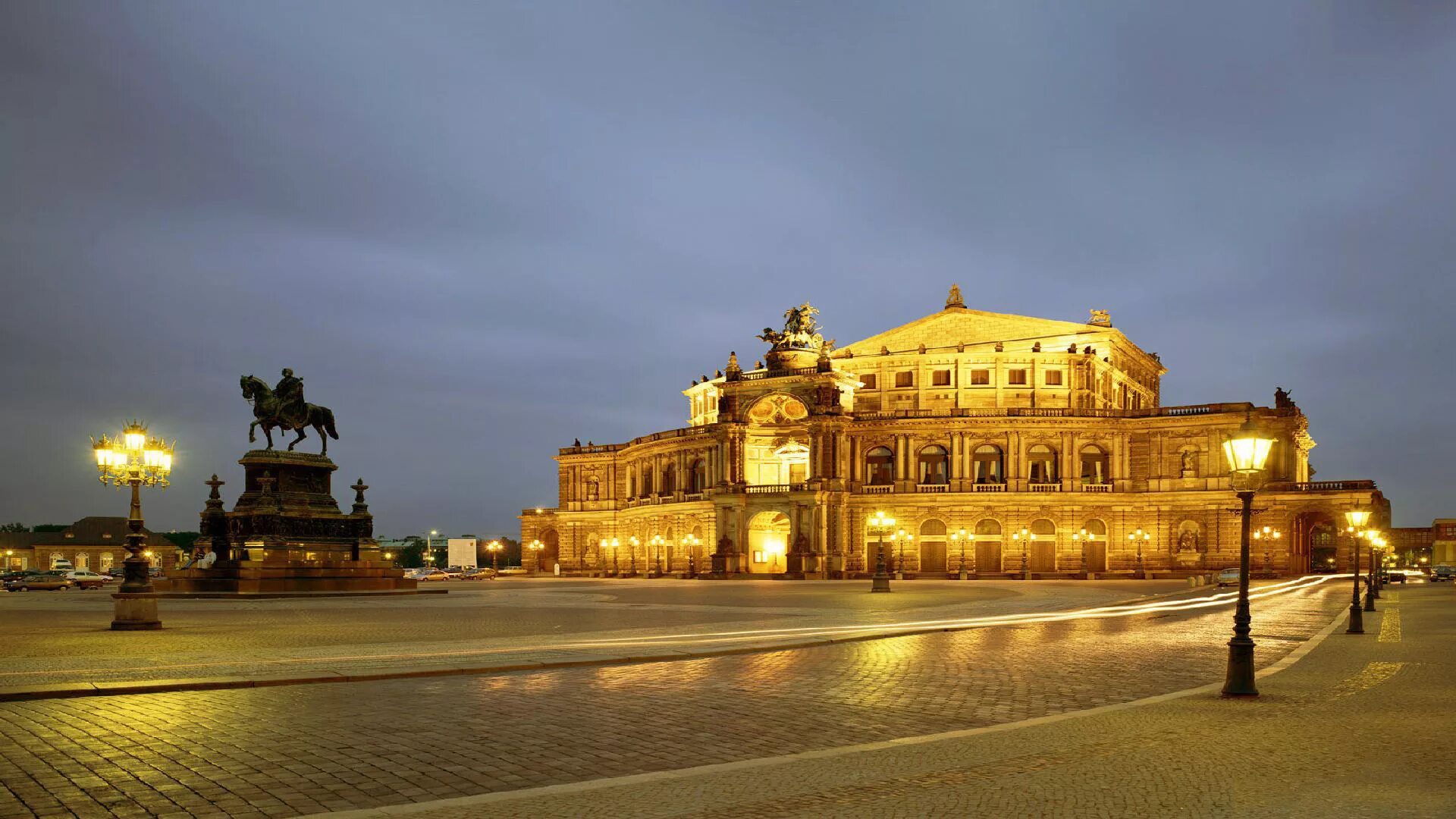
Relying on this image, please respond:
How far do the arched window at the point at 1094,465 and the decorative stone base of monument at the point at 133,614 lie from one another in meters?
74.1

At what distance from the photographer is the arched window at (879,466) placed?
9081cm

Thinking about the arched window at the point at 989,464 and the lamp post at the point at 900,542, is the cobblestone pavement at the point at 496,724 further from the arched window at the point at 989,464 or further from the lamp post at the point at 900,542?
the arched window at the point at 989,464

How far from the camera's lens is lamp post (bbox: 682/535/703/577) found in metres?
93.2

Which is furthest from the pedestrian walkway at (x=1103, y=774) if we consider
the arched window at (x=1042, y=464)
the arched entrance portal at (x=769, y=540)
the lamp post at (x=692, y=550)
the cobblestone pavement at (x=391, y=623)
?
the lamp post at (x=692, y=550)

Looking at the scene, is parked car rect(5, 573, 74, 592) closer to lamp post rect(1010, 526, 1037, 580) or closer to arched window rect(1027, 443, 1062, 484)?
lamp post rect(1010, 526, 1037, 580)

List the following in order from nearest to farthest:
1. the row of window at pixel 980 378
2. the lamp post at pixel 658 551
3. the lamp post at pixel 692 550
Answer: the lamp post at pixel 692 550 < the row of window at pixel 980 378 < the lamp post at pixel 658 551

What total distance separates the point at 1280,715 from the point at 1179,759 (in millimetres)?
3591

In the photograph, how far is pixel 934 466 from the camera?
90.7m

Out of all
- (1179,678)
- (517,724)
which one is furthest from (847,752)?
(1179,678)

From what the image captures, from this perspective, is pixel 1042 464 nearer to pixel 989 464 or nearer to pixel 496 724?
pixel 989 464

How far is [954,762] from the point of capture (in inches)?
421

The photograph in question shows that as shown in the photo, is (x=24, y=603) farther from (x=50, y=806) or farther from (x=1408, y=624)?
(x=1408, y=624)

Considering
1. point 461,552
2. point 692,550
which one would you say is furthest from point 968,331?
point 461,552

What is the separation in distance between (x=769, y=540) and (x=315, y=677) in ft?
253
